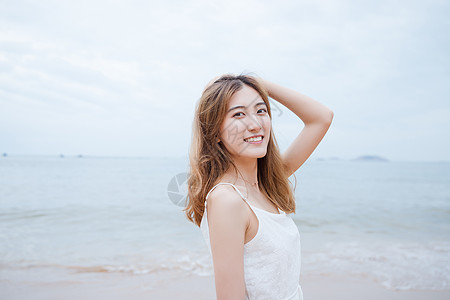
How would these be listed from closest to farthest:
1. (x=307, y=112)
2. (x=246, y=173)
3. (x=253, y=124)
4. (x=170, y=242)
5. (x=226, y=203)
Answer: (x=226, y=203), (x=253, y=124), (x=246, y=173), (x=307, y=112), (x=170, y=242)

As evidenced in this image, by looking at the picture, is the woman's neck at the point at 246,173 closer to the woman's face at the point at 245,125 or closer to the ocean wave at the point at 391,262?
the woman's face at the point at 245,125

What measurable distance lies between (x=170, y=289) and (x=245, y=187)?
11.5 feet

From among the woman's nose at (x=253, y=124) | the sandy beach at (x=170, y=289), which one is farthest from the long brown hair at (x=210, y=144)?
the sandy beach at (x=170, y=289)

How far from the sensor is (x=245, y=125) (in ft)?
5.02

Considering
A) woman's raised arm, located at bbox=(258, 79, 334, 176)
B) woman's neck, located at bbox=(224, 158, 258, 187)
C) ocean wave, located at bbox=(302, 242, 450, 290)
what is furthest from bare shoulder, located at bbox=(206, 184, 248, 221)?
ocean wave, located at bbox=(302, 242, 450, 290)

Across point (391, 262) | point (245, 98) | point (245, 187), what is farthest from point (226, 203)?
point (391, 262)

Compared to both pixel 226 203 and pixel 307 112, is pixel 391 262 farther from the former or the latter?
pixel 226 203

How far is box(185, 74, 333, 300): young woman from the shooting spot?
1276 mm

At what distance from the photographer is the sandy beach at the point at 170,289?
4.26 meters

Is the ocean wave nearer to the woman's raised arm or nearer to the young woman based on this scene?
the woman's raised arm

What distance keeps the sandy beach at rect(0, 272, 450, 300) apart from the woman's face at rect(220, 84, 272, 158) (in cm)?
330

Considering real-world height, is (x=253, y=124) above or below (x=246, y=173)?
above

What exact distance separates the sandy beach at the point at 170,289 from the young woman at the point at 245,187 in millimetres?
3047

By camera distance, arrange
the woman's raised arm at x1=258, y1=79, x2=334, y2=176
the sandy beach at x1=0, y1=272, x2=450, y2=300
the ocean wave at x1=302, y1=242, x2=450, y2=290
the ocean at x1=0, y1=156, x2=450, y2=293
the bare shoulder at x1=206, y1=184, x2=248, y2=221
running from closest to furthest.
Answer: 1. the bare shoulder at x1=206, y1=184, x2=248, y2=221
2. the woman's raised arm at x1=258, y1=79, x2=334, y2=176
3. the sandy beach at x1=0, y1=272, x2=450, y2=300
4. the ocean wave at x1=302, y1=242, x2=450, y2=290
5. the ocean at x1=0, y1=156, x2=450, y2=293
